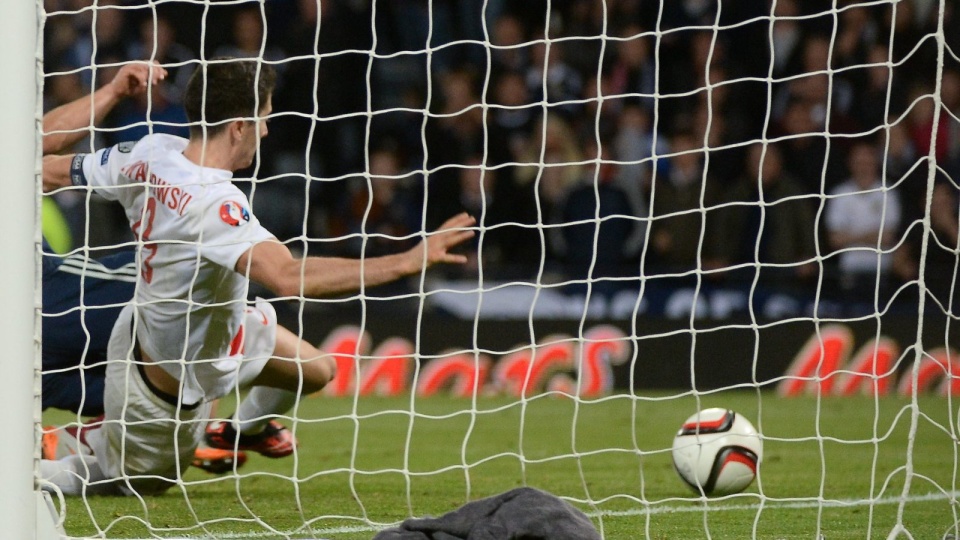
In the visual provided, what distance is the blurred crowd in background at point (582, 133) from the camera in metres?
9.03

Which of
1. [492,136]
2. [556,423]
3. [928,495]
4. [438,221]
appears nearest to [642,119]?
[492,136]

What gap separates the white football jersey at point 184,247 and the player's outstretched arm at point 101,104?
128 millimetres

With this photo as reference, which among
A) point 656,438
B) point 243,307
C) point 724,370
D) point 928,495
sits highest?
point 243,307

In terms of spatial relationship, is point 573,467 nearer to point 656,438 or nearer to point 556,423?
point 656,438

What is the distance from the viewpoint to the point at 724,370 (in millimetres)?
8469

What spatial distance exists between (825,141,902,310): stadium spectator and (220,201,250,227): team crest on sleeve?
19.9 feet

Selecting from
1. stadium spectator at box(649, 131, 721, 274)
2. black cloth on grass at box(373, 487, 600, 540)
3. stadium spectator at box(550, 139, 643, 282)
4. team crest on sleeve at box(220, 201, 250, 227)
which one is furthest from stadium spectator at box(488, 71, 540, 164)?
black cloth on grass at box(373, 487, 600, 540)

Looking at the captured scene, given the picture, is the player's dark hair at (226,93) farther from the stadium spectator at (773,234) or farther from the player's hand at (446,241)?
the stadium spectator at (773,234)

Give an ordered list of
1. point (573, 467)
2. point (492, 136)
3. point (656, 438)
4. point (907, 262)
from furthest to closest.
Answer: point (492, 136), point (907, 262), point (656, 438), point (573, 467)

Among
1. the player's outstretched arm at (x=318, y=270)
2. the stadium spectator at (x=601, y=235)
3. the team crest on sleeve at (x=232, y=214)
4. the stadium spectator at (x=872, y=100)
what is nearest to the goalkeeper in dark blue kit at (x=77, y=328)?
the team crest on sleeve at (x=232, y=214)

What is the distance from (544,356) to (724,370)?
1.24 meters

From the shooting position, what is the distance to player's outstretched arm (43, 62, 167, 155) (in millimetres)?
4047

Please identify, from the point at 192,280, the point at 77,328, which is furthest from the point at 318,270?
the point at 77,328

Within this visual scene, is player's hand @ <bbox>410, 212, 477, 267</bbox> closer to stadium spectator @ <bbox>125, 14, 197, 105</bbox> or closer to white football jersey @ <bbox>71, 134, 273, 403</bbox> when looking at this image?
white football jersey @ <bbox>71, 134, 273, 403</bbox>
